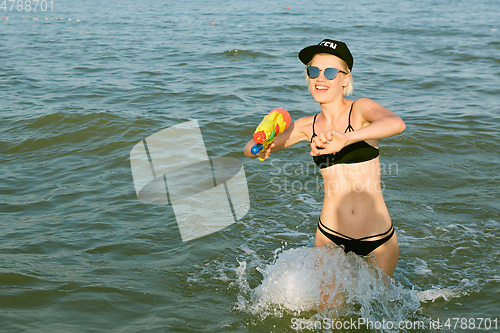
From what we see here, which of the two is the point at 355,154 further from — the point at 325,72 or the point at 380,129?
the point at 325,72

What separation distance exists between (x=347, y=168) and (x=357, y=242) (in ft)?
2.18

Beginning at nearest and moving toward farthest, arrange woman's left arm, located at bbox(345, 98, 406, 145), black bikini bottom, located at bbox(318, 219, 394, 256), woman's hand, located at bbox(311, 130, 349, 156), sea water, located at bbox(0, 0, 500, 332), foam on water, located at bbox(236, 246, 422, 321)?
woman's hand, located at bbox(311, 130, 349, 156)
woman's left arm, located at bbox(345, 98, 406, 145)
black bikini bottom, located at bbox(318, 219, 394, 256)
foam on water, located at bbox(236, 246, 422, 321)
sea water, located at bbox(0, 0, 500, 332)

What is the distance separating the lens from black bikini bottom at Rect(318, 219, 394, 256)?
13.8 ft

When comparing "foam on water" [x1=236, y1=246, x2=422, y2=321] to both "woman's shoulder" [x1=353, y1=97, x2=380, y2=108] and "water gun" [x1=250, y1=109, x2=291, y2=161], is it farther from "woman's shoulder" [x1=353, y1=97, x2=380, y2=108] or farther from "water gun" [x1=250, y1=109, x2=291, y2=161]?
"woman's shoulder" [x1=353, y1=97, x2=380, y2=108]

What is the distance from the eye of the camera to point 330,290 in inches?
177

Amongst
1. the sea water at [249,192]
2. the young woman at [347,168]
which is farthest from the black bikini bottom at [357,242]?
the sea water at [249,192]

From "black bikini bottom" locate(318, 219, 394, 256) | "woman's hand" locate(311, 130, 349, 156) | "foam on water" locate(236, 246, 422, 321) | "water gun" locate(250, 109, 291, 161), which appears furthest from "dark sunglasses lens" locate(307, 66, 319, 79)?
"foam on water" locate(236, 246, 422, 321)

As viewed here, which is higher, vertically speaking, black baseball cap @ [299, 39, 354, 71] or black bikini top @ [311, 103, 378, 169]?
black baseball cap @ [299, 39, 354, 71]

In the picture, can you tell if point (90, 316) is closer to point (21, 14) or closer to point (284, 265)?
point (284, 265)

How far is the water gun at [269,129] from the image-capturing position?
4020 millimetres

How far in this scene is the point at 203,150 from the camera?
9078 millimetres

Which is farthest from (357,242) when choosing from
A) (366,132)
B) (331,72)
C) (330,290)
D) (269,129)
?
(331,72)

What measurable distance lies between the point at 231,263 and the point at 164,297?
3.22 feet

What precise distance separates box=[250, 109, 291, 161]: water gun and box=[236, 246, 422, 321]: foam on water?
1.14m
